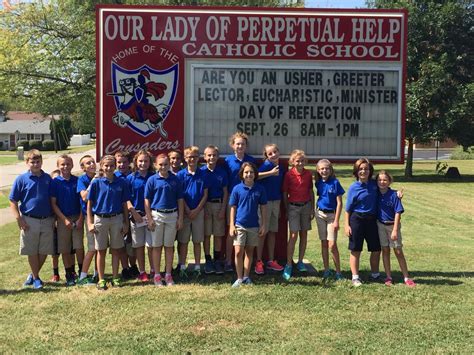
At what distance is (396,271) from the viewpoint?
7355 millimetres

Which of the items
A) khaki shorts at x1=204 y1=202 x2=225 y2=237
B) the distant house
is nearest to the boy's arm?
khaki shorts at x1=204 y1=202 x2=225 y2=237

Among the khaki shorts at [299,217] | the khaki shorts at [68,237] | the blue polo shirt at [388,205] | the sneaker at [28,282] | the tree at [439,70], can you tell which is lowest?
the sneaker at [28,282]

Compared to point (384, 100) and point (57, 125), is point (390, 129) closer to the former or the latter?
point (384, 100)

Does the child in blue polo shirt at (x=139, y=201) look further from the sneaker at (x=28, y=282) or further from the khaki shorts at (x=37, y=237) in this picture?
the sneaker at (x=28, y=282)

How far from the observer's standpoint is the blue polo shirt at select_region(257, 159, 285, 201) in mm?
6801

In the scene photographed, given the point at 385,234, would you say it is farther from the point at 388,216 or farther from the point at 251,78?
the point at 251,78

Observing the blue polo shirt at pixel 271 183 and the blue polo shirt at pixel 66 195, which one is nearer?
the blue polo shirt at pixel 66 195

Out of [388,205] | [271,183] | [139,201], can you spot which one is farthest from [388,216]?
[139,201]

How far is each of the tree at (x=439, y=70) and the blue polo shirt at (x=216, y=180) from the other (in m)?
19.0

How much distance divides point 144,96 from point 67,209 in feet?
6.36

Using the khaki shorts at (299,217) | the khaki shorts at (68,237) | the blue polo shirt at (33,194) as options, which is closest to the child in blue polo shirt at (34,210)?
the blue polo shirt at (33,194)

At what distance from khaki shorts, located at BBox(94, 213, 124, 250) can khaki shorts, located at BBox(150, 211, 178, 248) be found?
1.28 ft

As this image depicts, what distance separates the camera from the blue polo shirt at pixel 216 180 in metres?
6.63

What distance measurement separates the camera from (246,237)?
629cm
